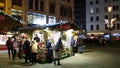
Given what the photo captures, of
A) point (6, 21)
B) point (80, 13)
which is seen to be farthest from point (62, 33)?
point (80, 13)

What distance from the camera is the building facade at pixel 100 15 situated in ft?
233

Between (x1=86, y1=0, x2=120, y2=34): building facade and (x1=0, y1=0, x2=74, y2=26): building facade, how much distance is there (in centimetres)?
2249

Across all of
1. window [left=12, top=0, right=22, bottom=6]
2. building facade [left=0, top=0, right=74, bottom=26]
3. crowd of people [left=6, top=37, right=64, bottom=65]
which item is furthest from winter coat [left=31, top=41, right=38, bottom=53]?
window [left=12, top=0, right=22, bottom=6]

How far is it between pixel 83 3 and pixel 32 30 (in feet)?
232

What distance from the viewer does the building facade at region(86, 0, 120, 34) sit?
70925 mm

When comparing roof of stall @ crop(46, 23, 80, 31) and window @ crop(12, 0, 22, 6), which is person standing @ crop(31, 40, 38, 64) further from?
window @ crop(12, 0, 22, 6)

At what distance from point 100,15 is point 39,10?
122ft

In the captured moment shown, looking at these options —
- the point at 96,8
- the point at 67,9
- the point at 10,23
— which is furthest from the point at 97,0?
the point at 10,23

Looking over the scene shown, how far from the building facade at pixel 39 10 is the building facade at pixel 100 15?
73.8ft

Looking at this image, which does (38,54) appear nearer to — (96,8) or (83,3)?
(96,8)

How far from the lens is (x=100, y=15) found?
244ft

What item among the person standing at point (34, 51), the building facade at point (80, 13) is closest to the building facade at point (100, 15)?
the building facade at point (80, 13)

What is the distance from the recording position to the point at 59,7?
4747cm

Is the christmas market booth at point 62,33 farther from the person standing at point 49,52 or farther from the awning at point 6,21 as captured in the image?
the awning at point 6,21
